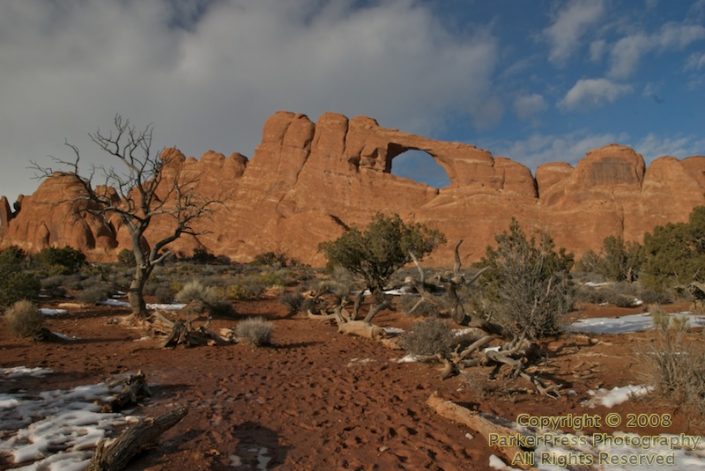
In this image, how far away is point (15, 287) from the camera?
1361 cm

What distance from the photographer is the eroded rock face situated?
61.8 m

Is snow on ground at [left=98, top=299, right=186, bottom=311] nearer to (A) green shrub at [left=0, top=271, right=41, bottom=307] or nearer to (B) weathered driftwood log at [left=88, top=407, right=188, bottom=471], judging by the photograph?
(A) green shrub at [left=0, top=271, right=41, bottom=307]

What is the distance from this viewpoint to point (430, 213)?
64.9 m

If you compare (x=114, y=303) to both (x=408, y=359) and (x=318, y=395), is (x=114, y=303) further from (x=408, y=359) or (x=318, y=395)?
(x=318, y=395)

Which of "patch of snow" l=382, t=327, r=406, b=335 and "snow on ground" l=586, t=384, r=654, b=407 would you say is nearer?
"snow on ground" l=586, t=384, r=654, b=407

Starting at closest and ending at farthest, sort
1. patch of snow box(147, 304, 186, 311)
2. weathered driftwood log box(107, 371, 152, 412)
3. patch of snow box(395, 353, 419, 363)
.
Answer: weathered driftwood log box(107, 371, 152, 412) < patch of snow box(395, 353, 419, 363) < patch of snow box(147, 304, 186, 311)

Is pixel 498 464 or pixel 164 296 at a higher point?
pixel 164 296

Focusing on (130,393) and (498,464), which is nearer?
(498,464)

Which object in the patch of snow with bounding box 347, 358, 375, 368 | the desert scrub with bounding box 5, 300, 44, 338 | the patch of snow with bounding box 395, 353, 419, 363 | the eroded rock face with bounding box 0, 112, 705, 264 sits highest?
the eroded rock face with bounding box 0, 112, 705, 264

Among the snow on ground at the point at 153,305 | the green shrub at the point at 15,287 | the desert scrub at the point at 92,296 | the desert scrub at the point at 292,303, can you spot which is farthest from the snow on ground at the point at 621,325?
the desert scrub at the point at 92,296

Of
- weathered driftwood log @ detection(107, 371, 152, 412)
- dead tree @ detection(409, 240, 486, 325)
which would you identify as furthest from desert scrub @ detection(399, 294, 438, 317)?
weathered driftwood log @ detection(107, 371, 152, 412)

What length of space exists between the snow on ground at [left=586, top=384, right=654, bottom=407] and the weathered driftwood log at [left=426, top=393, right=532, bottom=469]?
65.6 inches

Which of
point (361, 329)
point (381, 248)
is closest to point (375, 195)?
point (381, 248)

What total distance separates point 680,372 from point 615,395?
908 millimetres
